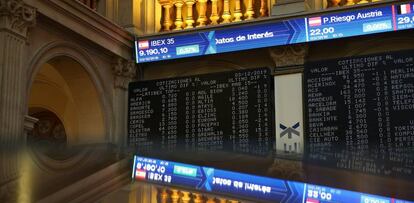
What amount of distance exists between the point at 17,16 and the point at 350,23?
4170mm

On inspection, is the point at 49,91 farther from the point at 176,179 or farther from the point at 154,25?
the point at 176,179

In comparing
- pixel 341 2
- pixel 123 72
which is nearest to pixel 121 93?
pixel 123 72

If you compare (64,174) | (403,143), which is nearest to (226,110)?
(403,143)

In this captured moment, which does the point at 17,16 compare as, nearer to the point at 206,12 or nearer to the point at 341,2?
the point at 206,12

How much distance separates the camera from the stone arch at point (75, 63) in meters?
7.46

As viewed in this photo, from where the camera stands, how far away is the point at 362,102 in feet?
25.6

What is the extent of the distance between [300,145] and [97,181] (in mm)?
6442

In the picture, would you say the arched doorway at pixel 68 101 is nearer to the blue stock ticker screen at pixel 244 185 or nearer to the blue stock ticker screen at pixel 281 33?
the blue stock ticker screen at pixel 281 33

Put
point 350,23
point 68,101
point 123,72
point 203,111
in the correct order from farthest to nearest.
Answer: point 68,101, point 123,72, point 203,111, point 350,23

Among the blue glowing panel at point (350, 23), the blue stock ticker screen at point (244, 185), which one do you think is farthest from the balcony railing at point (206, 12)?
the blue stock ticker screen at point (244, 185)

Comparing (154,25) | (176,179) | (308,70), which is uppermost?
(154,25)

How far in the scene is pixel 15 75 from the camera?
6914 millimetres

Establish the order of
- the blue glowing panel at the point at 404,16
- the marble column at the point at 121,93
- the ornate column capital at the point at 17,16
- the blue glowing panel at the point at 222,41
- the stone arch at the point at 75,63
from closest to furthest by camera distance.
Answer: the ornate column capital at the point at 17,16 < the stone arch at the point at 75,63 < the blue glowing panel at the point at 404,16 < the blue glowing panel at the point at 222,41 < the marble column at the point at 121,93

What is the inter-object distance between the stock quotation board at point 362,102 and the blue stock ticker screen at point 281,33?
1.33 ft
